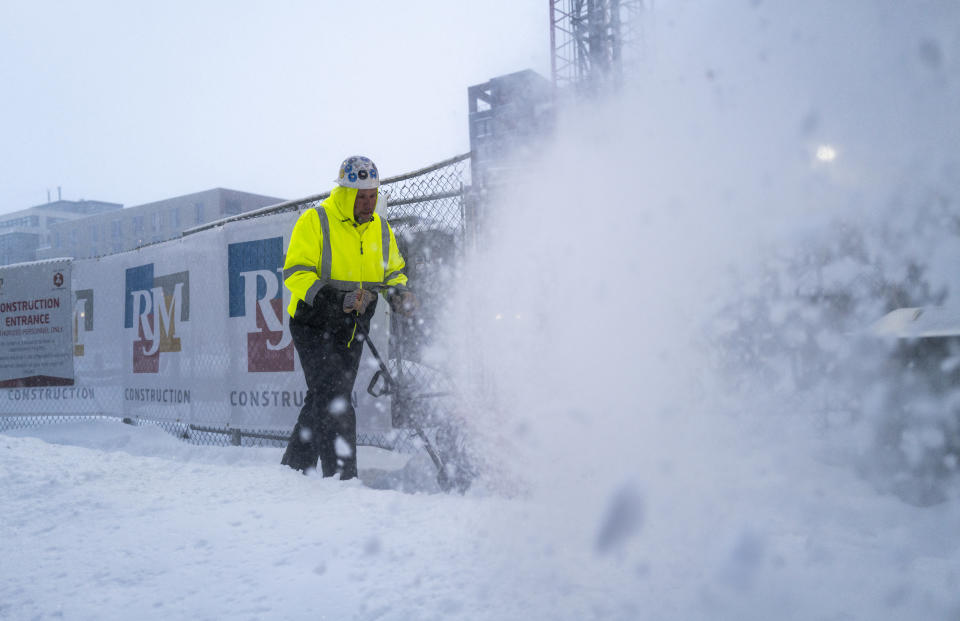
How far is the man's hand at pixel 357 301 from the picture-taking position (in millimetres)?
3701

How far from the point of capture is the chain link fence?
13.3 ft

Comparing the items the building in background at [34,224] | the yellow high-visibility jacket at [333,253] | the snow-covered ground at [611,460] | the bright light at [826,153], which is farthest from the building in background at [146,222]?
the bright light at [826,153]

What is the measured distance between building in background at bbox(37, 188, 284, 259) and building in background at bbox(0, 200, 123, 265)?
1987 mm

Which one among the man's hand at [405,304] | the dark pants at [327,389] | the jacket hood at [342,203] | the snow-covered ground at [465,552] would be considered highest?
the jacket hood at [342,203]

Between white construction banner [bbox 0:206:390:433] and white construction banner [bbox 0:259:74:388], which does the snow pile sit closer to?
white construction banner [bbox 0:206:390:433]

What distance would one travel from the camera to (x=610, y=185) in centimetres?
631

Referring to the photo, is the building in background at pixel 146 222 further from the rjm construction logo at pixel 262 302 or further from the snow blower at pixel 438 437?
the snow blower at pixel 438 437

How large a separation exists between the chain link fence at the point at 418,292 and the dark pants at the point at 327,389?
1.14 ft

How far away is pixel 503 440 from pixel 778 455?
1970 mm

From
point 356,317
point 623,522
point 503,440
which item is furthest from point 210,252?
point 623,522

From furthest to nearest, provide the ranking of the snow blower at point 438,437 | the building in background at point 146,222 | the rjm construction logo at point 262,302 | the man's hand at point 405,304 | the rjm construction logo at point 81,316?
1. the building in background at point 146,222
2. the rjm construction logo at point 81,316
3. the rjm construction logo at point 262,302
4. the man's hand at point 405,304
5. the snow blower at point 438,437

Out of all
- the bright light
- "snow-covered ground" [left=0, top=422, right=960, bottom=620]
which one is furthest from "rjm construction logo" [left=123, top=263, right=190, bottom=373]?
the bright light

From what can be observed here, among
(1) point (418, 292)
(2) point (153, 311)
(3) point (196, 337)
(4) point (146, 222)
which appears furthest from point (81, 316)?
(4) point (146, 222)

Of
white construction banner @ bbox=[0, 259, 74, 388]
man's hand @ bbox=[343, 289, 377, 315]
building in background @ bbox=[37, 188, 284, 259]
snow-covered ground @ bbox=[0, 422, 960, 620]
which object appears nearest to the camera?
snow-covered ground @ bbox=[0, 422, 960, 620]
